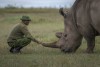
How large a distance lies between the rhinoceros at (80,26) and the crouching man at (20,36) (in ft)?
1.95

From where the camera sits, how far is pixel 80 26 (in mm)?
13023

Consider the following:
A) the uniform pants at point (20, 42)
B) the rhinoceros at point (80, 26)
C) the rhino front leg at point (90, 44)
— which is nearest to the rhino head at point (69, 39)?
the rhinoceros at point (80, 26)

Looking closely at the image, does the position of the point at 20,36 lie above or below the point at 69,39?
above

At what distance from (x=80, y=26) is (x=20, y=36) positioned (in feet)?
6.02

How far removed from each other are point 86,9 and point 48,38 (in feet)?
20.9

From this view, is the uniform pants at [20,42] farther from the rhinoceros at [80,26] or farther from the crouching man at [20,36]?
the rhinoceros at [80,26]

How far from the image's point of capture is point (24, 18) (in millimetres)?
13188

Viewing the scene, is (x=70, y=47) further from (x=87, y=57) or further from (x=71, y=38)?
(x=87, y=57)

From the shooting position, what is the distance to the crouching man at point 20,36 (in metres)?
13.1

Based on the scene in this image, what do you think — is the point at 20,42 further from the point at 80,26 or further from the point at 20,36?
the point at 80,26

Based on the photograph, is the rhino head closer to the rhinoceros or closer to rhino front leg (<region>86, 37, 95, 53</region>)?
the rhinoceros

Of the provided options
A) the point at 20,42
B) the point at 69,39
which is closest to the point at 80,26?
the point at 69,39

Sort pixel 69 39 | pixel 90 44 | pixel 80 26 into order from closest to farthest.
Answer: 1. pixel 80 26
2. pixel 90 44
3. pixel 69 39

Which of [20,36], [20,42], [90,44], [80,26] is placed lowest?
[90,44]
